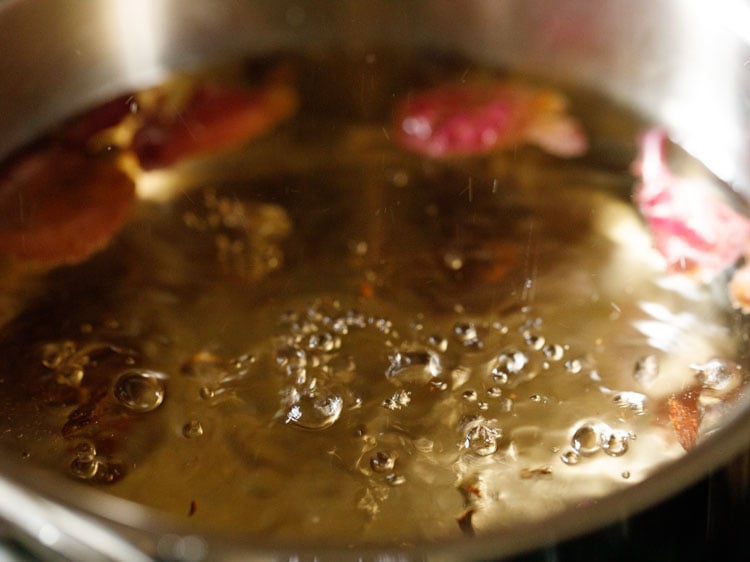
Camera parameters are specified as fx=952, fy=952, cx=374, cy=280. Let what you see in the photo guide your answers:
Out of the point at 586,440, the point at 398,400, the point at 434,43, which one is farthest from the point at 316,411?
the point at 434,43

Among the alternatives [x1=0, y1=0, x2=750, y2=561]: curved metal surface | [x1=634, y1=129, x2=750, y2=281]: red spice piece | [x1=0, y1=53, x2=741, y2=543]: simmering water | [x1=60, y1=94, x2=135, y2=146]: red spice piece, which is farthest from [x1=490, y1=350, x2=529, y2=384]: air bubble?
[x1=60, y1=94, x2=135, y2=146]: red spice piece

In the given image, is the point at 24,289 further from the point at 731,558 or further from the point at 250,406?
A: the point at 731,558

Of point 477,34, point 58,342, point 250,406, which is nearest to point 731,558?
point 250,406

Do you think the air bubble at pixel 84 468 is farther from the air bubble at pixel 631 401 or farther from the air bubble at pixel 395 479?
the air bubble at pixel 631 401

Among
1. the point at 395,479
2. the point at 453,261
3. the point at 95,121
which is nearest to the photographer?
the point at 395,479

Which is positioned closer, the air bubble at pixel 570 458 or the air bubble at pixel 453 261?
the air bubble at pixel 570 458

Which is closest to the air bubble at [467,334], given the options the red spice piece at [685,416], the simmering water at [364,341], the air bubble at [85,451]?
the simmering water at [364,341]

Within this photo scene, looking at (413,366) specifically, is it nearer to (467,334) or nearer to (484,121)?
(467,334)
